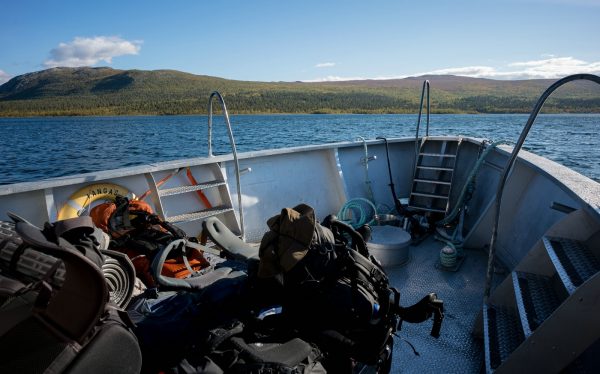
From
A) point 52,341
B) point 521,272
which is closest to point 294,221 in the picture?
point 52,341

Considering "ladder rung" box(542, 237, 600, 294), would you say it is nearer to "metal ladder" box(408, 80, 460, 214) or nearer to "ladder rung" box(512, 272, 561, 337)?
"ladder rung" box(512, 272, 561, 337)

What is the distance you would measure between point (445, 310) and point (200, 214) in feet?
9.44

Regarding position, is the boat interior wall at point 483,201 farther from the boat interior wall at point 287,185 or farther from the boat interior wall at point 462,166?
the boat interior wall at point 287,185

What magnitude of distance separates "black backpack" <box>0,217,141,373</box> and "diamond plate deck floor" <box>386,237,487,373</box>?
2263 millimetres

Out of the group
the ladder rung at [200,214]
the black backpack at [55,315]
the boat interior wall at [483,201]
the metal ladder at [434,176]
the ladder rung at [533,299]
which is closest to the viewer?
the black backpack at [55,315]

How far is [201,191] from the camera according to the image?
4.70 metres

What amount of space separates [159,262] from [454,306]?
2708 mm

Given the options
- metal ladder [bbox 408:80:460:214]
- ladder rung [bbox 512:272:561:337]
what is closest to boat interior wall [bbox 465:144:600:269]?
metal ladder [bbox 408:80:460:214]

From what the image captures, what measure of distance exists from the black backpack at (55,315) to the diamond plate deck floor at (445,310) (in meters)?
2.26

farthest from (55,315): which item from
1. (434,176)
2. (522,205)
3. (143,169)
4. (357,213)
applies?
(434,176)

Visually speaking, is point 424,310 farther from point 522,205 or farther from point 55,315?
point 522,205

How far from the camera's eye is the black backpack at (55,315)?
1057mm

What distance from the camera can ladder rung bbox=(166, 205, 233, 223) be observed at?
4.29 metres

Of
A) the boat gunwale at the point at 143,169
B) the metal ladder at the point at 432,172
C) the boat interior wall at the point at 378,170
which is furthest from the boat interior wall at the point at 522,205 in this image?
the boat interior wall at the point at 378,170
